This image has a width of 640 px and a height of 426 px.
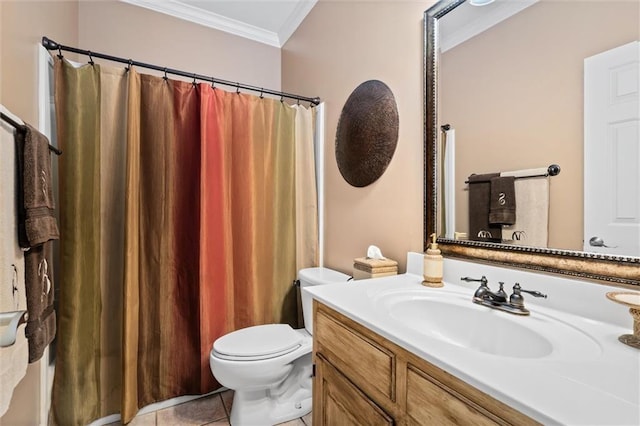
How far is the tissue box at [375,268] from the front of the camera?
53.4 inches

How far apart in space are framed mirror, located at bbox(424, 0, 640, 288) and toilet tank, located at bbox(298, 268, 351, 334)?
2.29 feet

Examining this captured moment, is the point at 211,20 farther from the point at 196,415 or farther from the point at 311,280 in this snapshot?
the point at 196,415

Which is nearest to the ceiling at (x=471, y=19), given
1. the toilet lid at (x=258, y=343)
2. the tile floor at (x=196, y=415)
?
the toilet lid at (x=258, y=343)

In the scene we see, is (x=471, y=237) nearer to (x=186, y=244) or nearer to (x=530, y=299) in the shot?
(x=530, y=299)

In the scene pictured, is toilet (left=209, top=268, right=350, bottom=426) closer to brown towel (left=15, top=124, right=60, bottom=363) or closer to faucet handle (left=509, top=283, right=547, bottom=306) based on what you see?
brown towel (left=15, top=124, right=60, bottom=363)

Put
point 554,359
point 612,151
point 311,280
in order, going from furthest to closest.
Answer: point 311,280 < point 612,151 < point 554,359

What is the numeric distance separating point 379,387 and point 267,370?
2.80 feet

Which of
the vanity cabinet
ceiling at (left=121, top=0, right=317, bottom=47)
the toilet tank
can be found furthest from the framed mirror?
ceiling at (left=121, top=0, right=317, bottom=47)

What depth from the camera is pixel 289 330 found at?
5.76 feet

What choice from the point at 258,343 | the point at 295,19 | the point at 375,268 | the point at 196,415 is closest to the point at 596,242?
the point at 375,268

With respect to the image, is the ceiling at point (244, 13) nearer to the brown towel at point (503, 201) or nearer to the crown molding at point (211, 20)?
the crown molding at point (211, 20)

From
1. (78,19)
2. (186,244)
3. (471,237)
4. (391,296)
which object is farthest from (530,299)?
(78,19)

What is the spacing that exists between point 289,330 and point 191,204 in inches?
37.7

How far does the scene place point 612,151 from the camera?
786mm
